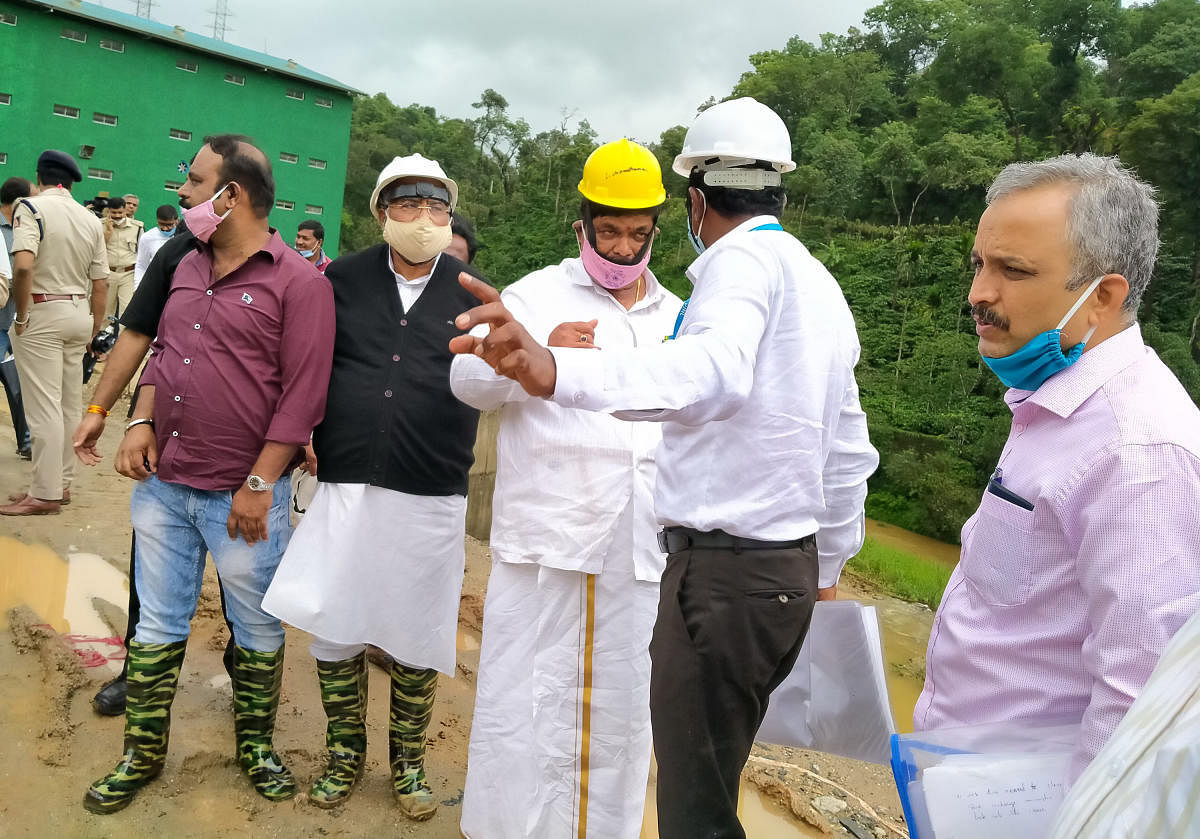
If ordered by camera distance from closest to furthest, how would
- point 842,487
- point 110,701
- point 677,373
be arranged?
1. point 677,373
2. point 842,487
3. point 110,701

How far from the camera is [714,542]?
2.12 m

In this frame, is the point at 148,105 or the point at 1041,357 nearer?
the point at 1041,357

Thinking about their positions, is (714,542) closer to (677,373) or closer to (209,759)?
(677,373)

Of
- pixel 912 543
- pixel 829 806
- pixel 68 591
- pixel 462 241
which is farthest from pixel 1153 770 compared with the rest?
pixel 912 543

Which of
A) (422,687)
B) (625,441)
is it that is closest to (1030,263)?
(625,441)

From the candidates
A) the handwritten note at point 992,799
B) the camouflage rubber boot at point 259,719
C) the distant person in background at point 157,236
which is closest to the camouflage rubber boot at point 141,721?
the camouflage rubber boot at point 259,719

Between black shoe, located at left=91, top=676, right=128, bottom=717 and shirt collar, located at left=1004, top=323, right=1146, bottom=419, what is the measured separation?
3391mm

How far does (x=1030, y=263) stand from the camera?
1571 millimetres

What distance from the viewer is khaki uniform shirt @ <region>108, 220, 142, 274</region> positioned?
1002cm


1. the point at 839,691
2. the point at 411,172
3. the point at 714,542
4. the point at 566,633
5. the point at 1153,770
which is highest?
the point at 411,172

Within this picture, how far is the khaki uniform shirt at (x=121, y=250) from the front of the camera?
32.9 ft

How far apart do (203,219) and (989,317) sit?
2.33m

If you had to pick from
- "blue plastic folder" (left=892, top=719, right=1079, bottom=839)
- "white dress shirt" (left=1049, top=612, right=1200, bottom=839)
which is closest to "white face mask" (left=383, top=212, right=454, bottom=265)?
"blue plastic folder" (left=892, top=719, right=1079, bottom=839)

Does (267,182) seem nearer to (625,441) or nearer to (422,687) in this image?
(625,441)
